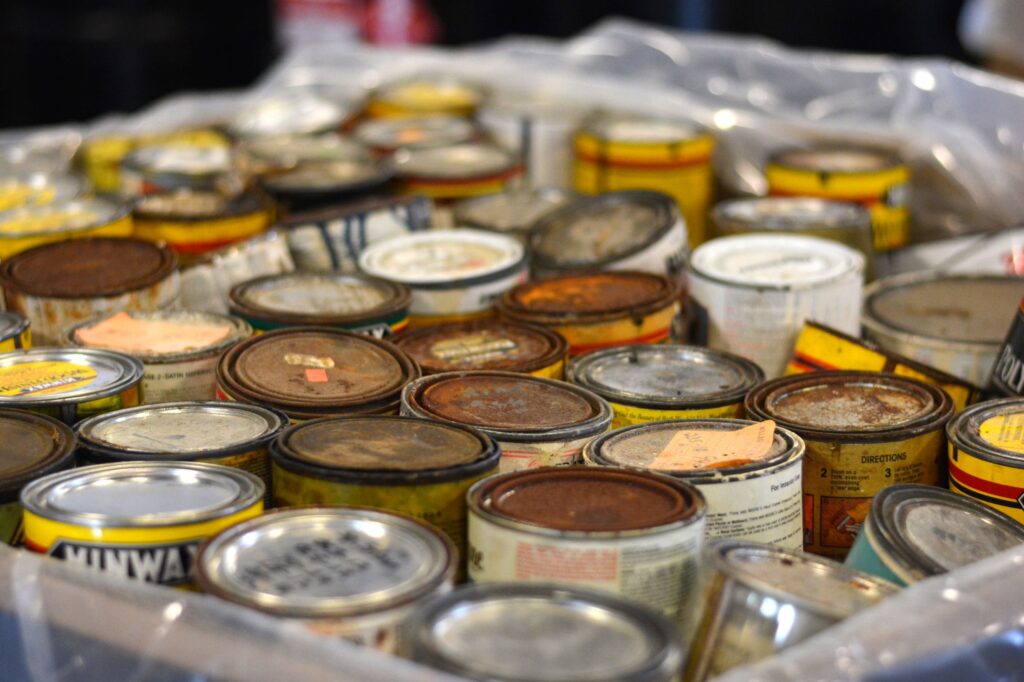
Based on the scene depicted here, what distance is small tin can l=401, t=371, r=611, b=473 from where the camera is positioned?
5.72 feet

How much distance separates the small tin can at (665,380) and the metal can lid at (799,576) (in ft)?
1.27

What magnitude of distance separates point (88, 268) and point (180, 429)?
0.66m

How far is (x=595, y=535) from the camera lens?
142cm

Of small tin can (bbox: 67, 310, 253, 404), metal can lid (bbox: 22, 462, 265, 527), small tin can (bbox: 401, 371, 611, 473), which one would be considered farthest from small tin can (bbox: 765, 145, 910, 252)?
metal can lid (bbox: 22, 462, 265, 527)

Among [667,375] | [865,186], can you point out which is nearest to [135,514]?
[667,375]

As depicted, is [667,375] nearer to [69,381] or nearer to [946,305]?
[946,305]

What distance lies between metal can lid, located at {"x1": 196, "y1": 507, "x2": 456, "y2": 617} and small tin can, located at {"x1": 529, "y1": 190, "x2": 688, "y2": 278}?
1137mm

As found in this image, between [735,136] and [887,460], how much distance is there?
1584 millimetres

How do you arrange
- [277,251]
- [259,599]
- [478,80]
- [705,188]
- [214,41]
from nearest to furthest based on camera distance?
[259,599], [277,251], [705,188], [478,80], [214,41]

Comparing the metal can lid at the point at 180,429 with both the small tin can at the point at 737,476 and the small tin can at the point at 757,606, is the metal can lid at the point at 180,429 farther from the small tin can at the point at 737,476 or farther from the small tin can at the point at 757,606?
the small tin can at the point at 757,606

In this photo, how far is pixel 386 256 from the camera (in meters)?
2.57

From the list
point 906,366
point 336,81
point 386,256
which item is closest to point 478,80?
point 336,81

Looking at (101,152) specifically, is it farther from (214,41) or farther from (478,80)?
(214,41)

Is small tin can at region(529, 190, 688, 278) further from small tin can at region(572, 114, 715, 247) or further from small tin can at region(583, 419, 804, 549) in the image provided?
small tin can at region(583, 419, 804, 549)
